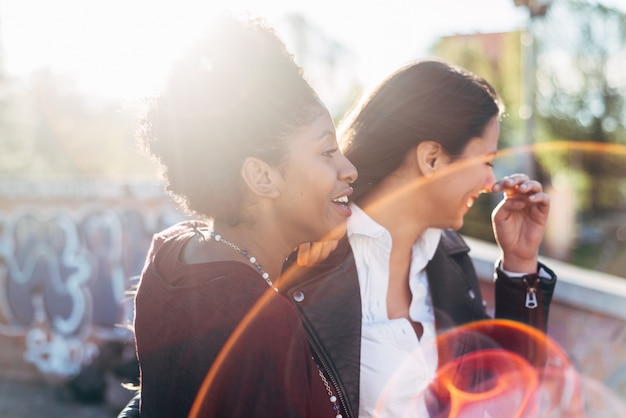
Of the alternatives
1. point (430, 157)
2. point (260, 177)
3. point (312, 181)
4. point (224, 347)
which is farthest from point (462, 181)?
point (224, 347)

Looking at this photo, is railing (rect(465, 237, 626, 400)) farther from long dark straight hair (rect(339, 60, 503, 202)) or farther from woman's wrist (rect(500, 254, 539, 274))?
long dark straight hair (rect(339, 60, 503, 202))

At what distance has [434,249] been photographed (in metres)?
2.40

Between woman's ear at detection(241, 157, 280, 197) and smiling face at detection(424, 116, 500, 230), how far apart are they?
0.87m

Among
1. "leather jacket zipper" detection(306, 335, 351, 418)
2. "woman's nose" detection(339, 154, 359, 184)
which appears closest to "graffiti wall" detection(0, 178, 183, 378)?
"leather jacket zipper" detection(306, 335, 351, 418)

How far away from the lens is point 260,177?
152 cm

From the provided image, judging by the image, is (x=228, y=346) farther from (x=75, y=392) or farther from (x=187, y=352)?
(x=75, y=392)

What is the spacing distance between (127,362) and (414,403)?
4938 mm

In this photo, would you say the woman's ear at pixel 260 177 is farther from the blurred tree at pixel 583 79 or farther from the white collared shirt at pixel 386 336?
the blurred tree at pixel 583 79

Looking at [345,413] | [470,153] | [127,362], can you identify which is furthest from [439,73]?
[127,362]

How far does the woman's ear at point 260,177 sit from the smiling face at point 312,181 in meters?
0.02

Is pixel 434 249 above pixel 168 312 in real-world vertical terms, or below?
below

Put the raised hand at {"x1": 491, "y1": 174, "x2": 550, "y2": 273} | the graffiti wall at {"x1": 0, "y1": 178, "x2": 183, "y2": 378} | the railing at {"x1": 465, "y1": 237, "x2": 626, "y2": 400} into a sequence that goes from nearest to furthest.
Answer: the raised hand at {"x1": 491, "y1": 174, "x2": 550, "y2": 273}
the railing at {"x1": 465, "y1": 237, "x2": 626, "y2": 400}
the graffiti wall at {"x1": 0, "y1": 178, "x2": 183, "y2": 378}

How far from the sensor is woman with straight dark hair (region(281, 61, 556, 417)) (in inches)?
80.9

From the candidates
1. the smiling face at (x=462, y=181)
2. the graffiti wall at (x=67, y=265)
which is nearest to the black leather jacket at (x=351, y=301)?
the smiling face at (x=462, y=181)
